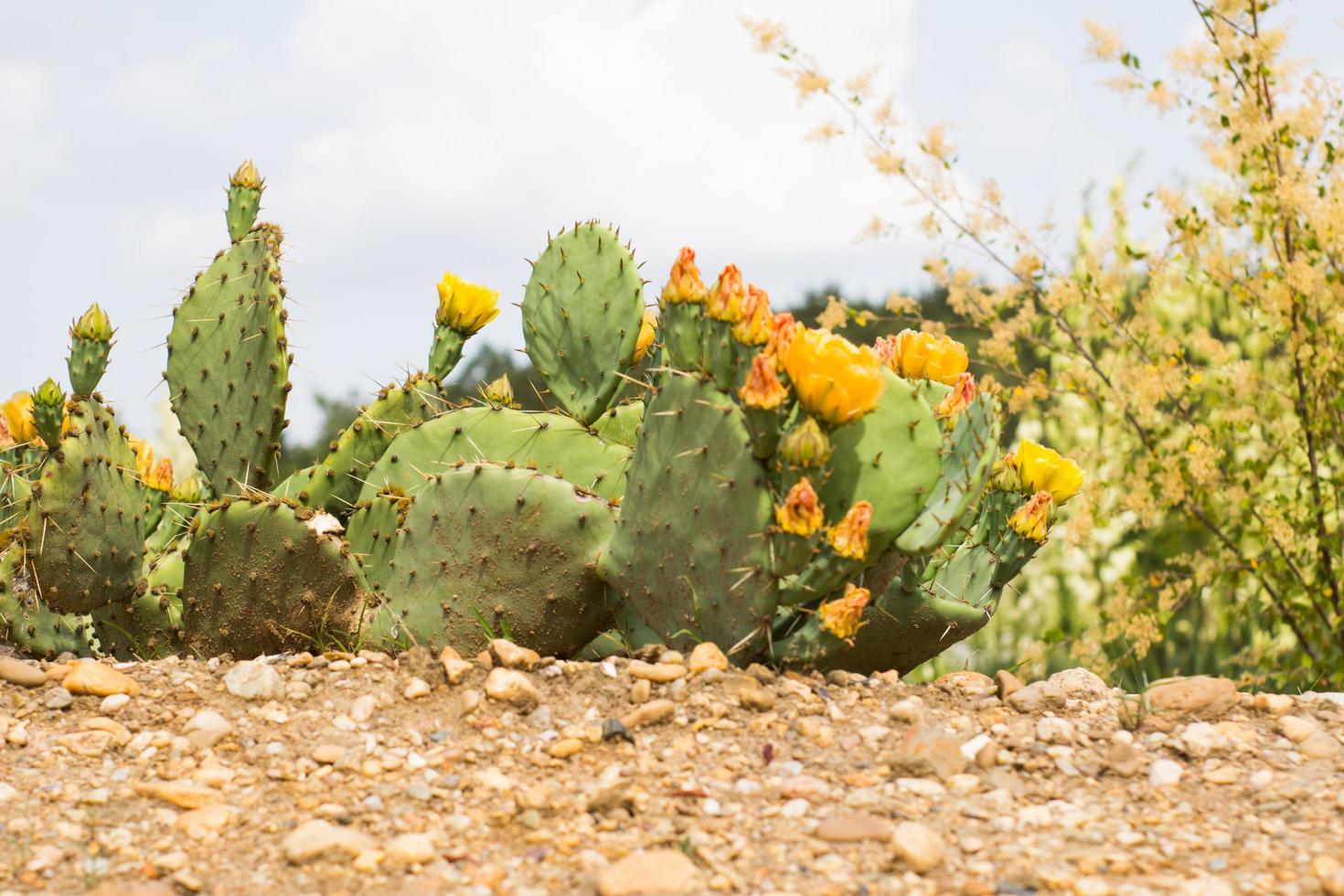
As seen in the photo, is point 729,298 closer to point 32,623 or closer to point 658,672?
point 658,672

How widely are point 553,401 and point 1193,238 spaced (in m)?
2.49

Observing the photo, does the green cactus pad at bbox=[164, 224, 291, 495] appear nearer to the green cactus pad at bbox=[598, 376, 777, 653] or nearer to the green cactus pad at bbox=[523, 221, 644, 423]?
the green cactus pad at bbox=[523, 221, 644, 423]

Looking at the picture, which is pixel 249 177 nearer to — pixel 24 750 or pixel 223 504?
pixel 223 504

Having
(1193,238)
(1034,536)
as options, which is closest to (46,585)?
(1034,536)

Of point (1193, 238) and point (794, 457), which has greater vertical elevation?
point (1193, 238)

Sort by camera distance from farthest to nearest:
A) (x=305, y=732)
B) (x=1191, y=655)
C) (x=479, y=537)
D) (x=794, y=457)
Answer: (x=1191, y=655), (x=479, y=537), (x=305, y=732), (x=794, y=457)

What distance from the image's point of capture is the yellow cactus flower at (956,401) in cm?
309

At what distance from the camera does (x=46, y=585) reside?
3766 millimetres

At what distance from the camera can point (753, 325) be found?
2666 millimetres

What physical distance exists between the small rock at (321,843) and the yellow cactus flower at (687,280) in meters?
1.24

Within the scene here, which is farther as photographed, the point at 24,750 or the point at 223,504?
the point at 223,504

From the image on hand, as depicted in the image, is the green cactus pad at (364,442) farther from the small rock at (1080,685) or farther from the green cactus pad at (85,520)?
the small rock at (1080,685)

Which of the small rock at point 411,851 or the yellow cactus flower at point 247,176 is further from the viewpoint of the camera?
the yellow cactus flower at point 247,176

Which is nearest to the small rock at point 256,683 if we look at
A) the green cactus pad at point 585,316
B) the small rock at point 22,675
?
the small rock at point 22,675
